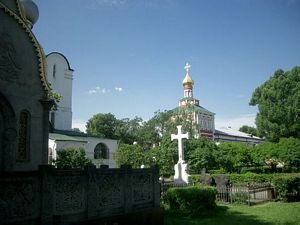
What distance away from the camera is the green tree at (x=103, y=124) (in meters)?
74.9

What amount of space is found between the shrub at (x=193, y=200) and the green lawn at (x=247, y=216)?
0.54 metres

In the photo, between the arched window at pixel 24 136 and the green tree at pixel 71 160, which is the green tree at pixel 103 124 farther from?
the arched window at pixel 24 136

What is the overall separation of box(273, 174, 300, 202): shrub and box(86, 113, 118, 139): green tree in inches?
2270

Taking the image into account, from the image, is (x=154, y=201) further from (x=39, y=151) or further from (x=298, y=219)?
(x=298, y=219)

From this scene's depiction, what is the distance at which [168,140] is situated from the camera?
43531mm

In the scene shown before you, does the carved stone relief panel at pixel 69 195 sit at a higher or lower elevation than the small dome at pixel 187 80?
lower

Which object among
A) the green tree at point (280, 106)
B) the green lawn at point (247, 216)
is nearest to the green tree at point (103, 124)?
the green tree at point (280, 106)

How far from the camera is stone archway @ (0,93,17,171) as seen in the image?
1059cm

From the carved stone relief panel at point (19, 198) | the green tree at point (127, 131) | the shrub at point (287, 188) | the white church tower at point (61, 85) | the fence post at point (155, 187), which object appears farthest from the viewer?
the green tree at point (127, 131)

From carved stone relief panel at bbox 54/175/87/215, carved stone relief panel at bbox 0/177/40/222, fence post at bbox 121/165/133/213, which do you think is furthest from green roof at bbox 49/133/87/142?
carved stone relief panel at bbox 0/177/40/222

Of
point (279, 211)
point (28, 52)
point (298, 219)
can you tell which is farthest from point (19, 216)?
point (279, 211)

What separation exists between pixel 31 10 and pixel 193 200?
14.1m

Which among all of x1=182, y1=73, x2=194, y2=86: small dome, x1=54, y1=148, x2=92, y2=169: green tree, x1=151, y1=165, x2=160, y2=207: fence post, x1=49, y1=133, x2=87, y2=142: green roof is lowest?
x1=151, y1=165, x2=160, y2=207: fence post

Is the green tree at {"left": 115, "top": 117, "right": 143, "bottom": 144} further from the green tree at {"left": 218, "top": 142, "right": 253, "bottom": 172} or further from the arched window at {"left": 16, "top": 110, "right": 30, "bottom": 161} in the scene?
the arched window at {"left": 16, "top": 110, "right": 30, "bottom": 161}
